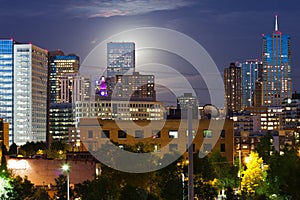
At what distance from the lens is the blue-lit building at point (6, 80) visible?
192 m

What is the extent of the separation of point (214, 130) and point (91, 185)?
4240cm

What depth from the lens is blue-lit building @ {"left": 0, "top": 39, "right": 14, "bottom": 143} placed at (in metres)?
192

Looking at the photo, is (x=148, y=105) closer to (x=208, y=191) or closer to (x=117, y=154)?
(x=117, y=154)


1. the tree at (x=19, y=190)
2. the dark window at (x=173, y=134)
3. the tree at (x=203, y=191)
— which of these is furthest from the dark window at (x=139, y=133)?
the tree at (x=203, y=191)

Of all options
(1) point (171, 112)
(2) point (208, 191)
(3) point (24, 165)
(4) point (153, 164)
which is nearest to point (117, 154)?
(4) point (153, 164)

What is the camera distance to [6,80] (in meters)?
194

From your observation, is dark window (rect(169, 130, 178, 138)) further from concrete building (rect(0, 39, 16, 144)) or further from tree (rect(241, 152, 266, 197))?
concrete building (rect(0, 39, 16, 144))

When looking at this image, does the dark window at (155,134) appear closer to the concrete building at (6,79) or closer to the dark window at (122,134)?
the dark window at (122,134)

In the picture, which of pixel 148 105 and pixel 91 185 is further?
pixel 148 105

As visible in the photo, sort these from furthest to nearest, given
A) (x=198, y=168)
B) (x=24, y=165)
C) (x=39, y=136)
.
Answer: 1. (x=39, y=136)
2. (x=24, y=165)
3. (x=198, y=168)

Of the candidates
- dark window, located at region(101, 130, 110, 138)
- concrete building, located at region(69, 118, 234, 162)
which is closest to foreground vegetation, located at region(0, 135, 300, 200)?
concrete building, located at region(69, 118, 234, 162)

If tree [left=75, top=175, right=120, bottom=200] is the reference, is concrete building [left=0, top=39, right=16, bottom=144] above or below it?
above

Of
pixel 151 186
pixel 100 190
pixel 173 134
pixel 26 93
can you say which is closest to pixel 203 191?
pixel 100 190

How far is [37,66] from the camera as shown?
197875 mm
